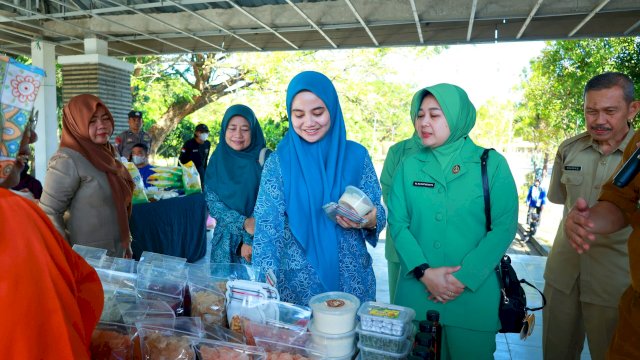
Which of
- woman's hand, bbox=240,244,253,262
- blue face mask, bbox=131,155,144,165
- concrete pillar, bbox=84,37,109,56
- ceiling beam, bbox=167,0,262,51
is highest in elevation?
ceiling beam, bbox=167,0,262,51

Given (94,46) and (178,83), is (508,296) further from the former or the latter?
(178,83)

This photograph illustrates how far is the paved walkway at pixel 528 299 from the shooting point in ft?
Result: 10.2

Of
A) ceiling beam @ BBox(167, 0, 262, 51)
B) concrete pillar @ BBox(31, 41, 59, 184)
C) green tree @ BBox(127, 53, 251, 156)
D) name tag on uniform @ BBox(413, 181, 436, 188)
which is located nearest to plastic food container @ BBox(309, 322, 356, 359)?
name tag on uniform @ BBox(413, 181, 436, 188)

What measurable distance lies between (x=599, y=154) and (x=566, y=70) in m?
7.64

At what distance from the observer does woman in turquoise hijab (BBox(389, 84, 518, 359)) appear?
5.50ft

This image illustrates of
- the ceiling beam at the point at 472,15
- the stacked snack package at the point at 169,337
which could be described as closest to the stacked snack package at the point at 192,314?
the stacked snack package at the point at 169,337

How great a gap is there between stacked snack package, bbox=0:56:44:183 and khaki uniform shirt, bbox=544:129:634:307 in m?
2.46

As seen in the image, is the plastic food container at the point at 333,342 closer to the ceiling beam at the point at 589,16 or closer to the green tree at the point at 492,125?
the ceiling beam at the point at 589,16

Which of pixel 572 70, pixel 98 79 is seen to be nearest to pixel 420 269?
pixel 98 79

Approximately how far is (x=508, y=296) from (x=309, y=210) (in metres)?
0.90

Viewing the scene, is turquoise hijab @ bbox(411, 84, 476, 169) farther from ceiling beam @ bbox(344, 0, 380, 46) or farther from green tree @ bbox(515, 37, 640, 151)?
green tree @ bbox(515, 37, 640, 151)

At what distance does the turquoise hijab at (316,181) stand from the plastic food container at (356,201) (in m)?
0.23

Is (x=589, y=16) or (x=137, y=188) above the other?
(x=589, y=16)

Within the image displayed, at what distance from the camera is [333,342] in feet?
3.53
